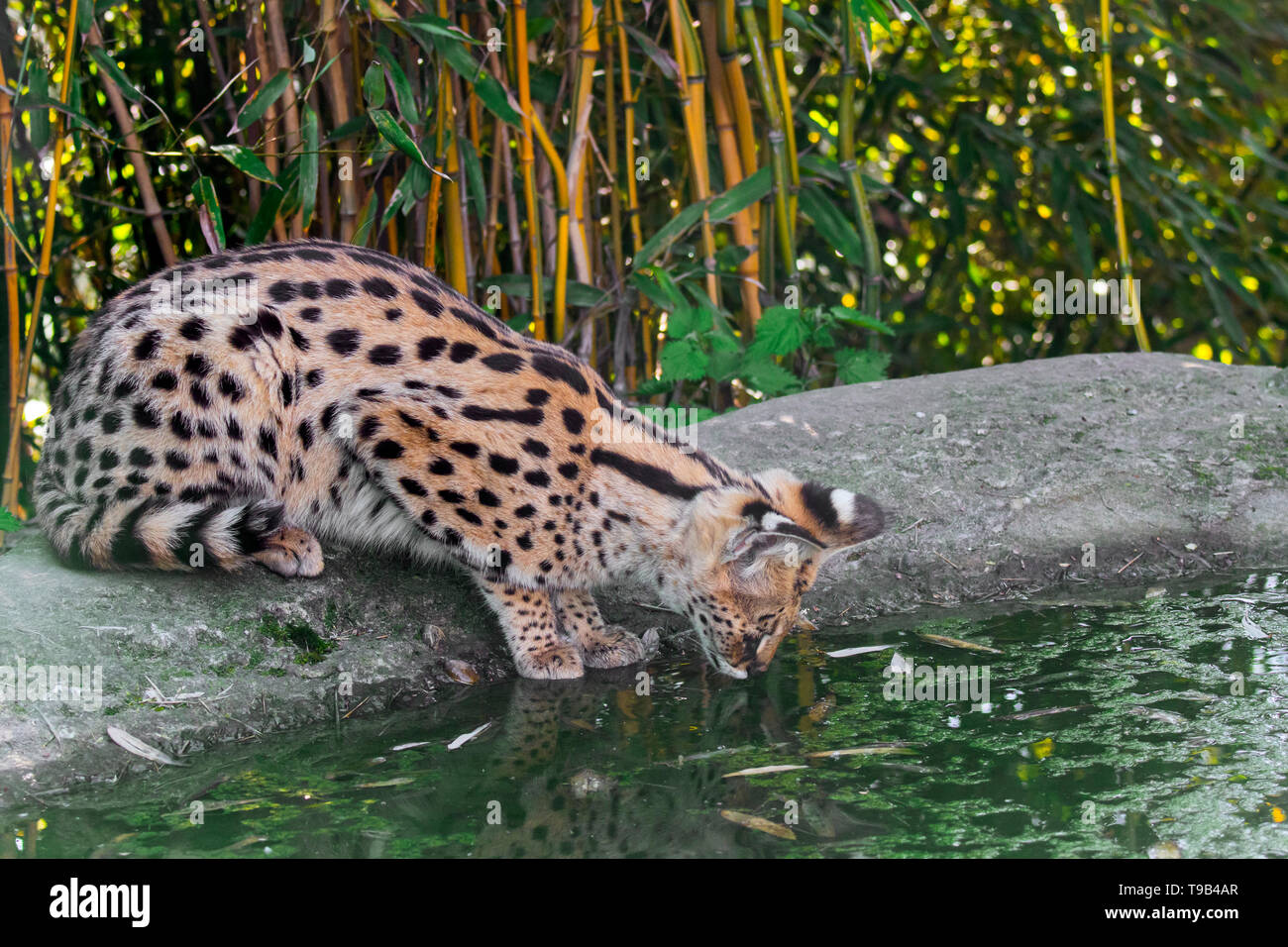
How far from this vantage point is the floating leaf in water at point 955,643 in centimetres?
421

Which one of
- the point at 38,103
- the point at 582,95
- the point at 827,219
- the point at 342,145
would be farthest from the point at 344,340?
the point at 827,219

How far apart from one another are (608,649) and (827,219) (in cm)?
304

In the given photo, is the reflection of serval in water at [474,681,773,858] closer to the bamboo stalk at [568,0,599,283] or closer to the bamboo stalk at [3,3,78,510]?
the bamboo stalk at [3,3,78,510]

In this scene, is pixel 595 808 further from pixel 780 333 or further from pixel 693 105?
pixel 693 105

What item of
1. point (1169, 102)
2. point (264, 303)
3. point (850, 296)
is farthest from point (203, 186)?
point (1169, 102)

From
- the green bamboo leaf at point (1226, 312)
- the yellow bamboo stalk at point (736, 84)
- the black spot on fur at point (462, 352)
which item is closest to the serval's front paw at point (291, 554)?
the black spot on fur at point (462, 352)

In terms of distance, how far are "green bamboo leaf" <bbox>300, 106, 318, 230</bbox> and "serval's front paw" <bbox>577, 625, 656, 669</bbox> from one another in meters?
2.09

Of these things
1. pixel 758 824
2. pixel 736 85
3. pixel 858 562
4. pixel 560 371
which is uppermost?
pixel 736 85

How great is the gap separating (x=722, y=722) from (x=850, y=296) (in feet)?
14.0

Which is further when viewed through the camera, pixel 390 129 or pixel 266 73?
pixel 266 73

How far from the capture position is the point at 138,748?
346 cm

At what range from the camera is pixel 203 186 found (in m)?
4.80
